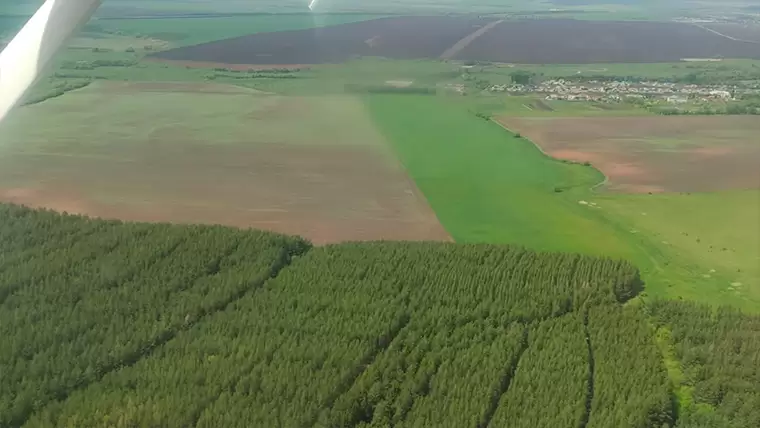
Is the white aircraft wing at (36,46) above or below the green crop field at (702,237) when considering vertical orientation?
above

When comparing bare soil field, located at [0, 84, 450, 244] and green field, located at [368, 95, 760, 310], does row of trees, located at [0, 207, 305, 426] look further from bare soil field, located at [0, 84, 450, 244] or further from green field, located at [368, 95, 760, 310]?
green field, located at [368, 95, 760, 310]

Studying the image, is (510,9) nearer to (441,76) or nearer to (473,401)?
(441,76)

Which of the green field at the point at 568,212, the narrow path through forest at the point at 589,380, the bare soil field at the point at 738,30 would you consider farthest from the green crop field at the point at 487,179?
the bare soil field at the point at 738,30

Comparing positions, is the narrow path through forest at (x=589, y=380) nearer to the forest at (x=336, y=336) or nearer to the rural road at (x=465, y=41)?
the forest at (x=336, y=336)

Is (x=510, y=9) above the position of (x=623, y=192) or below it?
above

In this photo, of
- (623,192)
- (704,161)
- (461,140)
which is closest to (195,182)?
(461,140)

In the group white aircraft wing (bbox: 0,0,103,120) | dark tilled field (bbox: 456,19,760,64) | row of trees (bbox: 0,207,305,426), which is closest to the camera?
white aircraft wing (bbox: 0,0,103,120)

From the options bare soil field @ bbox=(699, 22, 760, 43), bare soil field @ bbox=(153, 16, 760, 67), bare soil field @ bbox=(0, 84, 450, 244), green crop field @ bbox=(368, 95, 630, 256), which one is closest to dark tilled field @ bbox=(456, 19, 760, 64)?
bare soil field @ bbox=(153, 16, 760, 67)
